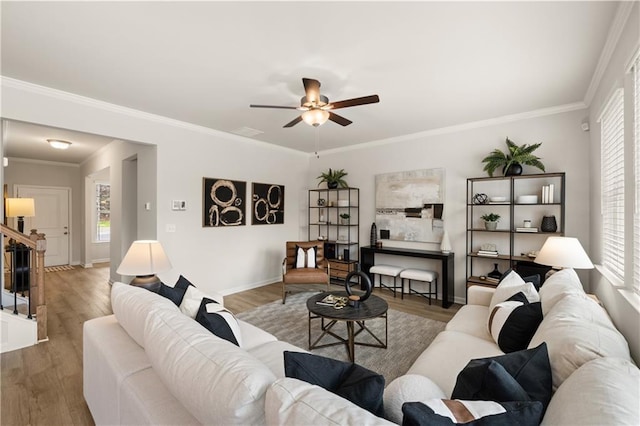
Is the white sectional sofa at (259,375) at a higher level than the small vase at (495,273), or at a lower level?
higher

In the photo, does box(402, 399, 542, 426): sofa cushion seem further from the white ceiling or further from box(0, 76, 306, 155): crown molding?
box(0, 76, 306, 155): crown molding

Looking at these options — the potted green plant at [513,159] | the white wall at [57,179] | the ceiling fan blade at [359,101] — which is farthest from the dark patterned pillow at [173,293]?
the white wall at [57,179]

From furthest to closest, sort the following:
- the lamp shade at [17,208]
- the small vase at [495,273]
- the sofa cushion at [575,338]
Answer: the lamp shade at [17,208]
the small vase at [495,273]
the sofa cushion at [575,338]

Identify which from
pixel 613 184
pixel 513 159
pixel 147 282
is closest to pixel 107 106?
pixel 147 282

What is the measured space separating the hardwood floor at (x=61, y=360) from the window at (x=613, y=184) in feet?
5.99

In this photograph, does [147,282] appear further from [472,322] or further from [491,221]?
[491,221]

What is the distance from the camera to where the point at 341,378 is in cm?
109

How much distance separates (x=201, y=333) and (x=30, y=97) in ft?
11.4

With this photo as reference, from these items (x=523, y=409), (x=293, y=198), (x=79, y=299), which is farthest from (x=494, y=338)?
(x=79, y=299)

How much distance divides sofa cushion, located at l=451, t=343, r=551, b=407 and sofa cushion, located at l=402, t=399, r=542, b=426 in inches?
4.1

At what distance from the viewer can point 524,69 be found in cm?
267

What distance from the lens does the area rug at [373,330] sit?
268 cm

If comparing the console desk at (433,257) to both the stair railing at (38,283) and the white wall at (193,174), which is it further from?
the stair railing at (38,283)

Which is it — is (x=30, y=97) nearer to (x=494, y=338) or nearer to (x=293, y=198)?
(x=293, y=198)
